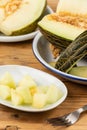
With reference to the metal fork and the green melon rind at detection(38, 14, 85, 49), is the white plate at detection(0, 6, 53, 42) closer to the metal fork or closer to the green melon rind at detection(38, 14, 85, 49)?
the green melon rind at detection(38, 14, 85, 49)

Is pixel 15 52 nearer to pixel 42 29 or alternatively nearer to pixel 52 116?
pixel 42 29

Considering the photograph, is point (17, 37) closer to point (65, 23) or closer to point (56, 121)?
point (65, 23)

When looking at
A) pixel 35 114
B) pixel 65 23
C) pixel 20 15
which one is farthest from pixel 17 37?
pixel 35 114

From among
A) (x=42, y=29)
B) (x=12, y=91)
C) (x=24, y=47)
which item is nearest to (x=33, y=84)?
(x=12, y=91)

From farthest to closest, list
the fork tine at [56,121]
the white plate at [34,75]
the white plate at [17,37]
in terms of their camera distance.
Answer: the white plate at [17,37], the white plate at [34,75], the fork tine at [56,121]

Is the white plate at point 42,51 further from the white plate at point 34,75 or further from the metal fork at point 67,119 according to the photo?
the metal fork at point 67,119

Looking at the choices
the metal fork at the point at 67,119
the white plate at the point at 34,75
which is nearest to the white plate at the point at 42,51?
the white plate at the point at 34,75

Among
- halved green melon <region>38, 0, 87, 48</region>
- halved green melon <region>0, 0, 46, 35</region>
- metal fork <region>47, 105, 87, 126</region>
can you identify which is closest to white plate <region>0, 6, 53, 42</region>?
halved green melon <region>0, 0, 46, 35</region>
